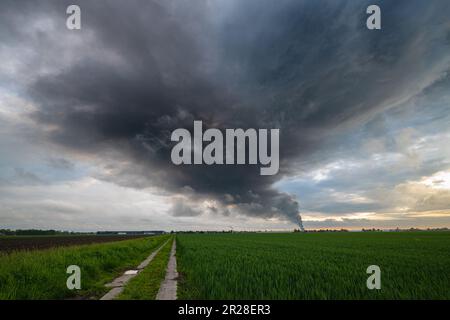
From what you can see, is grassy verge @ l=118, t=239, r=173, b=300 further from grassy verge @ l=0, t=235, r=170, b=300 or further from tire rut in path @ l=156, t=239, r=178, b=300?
grassy verge @ l=0, t=235, r=170, b=300

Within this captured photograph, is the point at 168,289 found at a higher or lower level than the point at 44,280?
lower

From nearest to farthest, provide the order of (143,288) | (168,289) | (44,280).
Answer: (44,280) → (168,289) → (143,288)

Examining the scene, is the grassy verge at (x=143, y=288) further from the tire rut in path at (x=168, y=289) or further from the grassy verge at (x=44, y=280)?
the grassy verge at (x=44, y=280)

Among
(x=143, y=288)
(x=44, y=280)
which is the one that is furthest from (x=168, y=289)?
(x=44, y=280)

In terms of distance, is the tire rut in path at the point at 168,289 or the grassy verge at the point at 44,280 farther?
the tire rut in path at the point at 168,289

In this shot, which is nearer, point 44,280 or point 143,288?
point 44,280

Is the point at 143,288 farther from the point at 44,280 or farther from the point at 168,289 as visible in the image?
the point at 44,280

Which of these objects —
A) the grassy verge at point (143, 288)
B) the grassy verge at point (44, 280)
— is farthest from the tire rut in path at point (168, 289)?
the grassy verge at point (44, 280)
